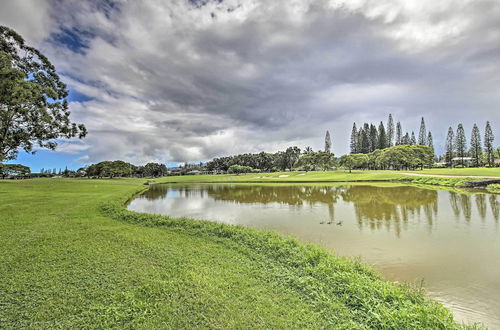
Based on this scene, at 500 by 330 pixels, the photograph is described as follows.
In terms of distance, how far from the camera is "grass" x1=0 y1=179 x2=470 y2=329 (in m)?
4.16

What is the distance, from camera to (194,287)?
529 centimetres

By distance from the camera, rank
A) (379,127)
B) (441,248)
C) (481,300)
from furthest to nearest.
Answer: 1. (379,127)
2. (441,248)
3. (481,300)

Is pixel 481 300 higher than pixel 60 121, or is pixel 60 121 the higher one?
pixel 60 121

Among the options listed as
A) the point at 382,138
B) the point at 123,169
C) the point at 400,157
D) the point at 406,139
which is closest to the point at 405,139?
the point at 406,139

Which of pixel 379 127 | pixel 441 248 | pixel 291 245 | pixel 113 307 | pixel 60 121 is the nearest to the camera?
pixel 113 307

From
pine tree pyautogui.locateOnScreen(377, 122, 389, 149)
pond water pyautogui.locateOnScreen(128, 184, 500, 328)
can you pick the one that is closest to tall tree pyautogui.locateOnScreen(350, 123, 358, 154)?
pine tree pyautogui.locateOnScreen(377, 122, 389, 149)

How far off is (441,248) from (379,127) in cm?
9661

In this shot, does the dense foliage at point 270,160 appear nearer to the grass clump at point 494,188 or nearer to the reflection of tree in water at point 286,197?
the reflection of tree in water at point 286,197

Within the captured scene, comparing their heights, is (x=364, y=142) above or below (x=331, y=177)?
above

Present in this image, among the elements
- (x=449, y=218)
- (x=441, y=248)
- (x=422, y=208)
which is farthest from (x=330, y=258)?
(x=422, y=208)

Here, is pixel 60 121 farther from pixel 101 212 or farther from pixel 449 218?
pixel 449 218

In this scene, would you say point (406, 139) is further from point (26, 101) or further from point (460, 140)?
point (26, 101)

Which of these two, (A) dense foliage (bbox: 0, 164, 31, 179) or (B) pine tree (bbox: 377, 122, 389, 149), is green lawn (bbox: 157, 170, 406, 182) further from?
(A) dense foliage (bbox: 0, 164, 31, 179)

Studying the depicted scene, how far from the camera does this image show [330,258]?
6648 mm
